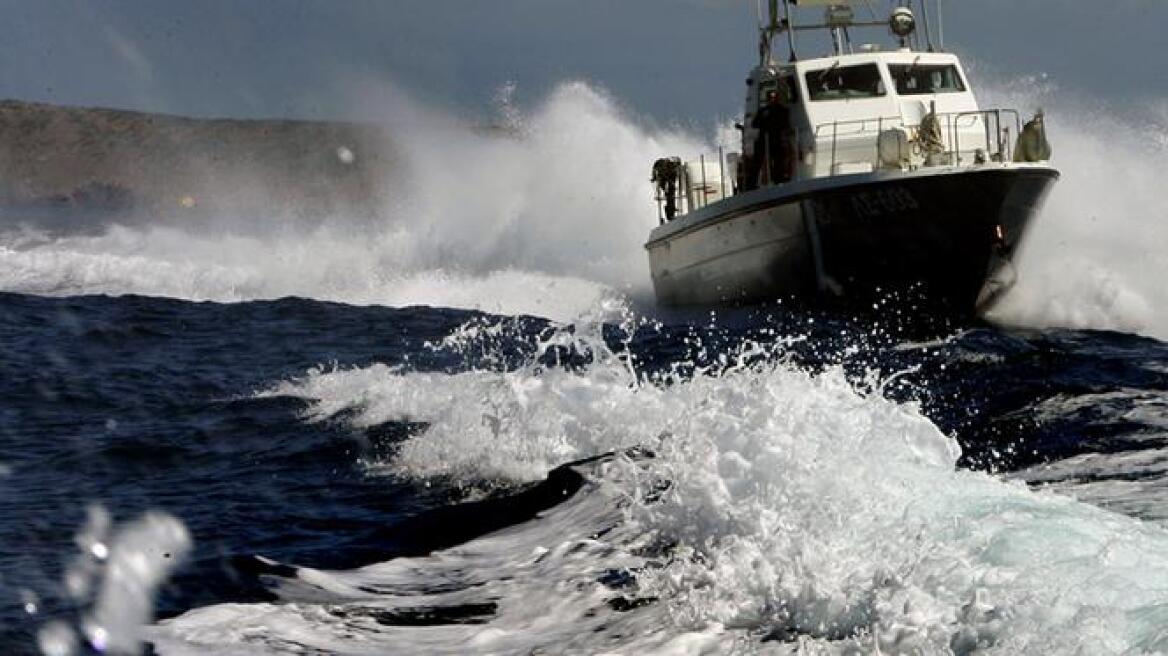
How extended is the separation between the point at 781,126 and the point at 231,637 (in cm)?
1238

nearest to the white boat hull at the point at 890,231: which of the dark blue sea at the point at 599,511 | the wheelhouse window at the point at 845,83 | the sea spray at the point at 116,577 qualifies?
the wheelhouse window at the point at 845,83

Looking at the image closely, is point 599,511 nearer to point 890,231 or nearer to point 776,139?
point 890,231

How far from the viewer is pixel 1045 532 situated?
4.86 m

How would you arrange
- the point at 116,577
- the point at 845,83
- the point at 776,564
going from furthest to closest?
the point at 845,83, the point at 116,577, the point at 776,564

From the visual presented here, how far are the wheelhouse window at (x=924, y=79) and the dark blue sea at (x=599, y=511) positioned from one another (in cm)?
564

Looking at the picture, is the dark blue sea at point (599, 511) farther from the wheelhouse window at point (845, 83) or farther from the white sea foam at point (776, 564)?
the wheelhouse window at point (845, 83)

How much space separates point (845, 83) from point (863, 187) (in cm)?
255

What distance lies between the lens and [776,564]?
15.7ft

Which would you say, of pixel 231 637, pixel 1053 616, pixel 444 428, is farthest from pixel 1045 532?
pixel 444 428

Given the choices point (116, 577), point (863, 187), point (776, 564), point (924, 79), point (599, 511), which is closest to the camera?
point (776, 564)

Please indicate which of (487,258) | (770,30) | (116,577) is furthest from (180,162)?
(116,577)

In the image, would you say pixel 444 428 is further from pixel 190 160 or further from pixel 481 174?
pixel 190 160

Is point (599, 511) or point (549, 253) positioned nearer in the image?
point (599, 511)

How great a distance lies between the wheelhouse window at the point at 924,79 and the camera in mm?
17078
